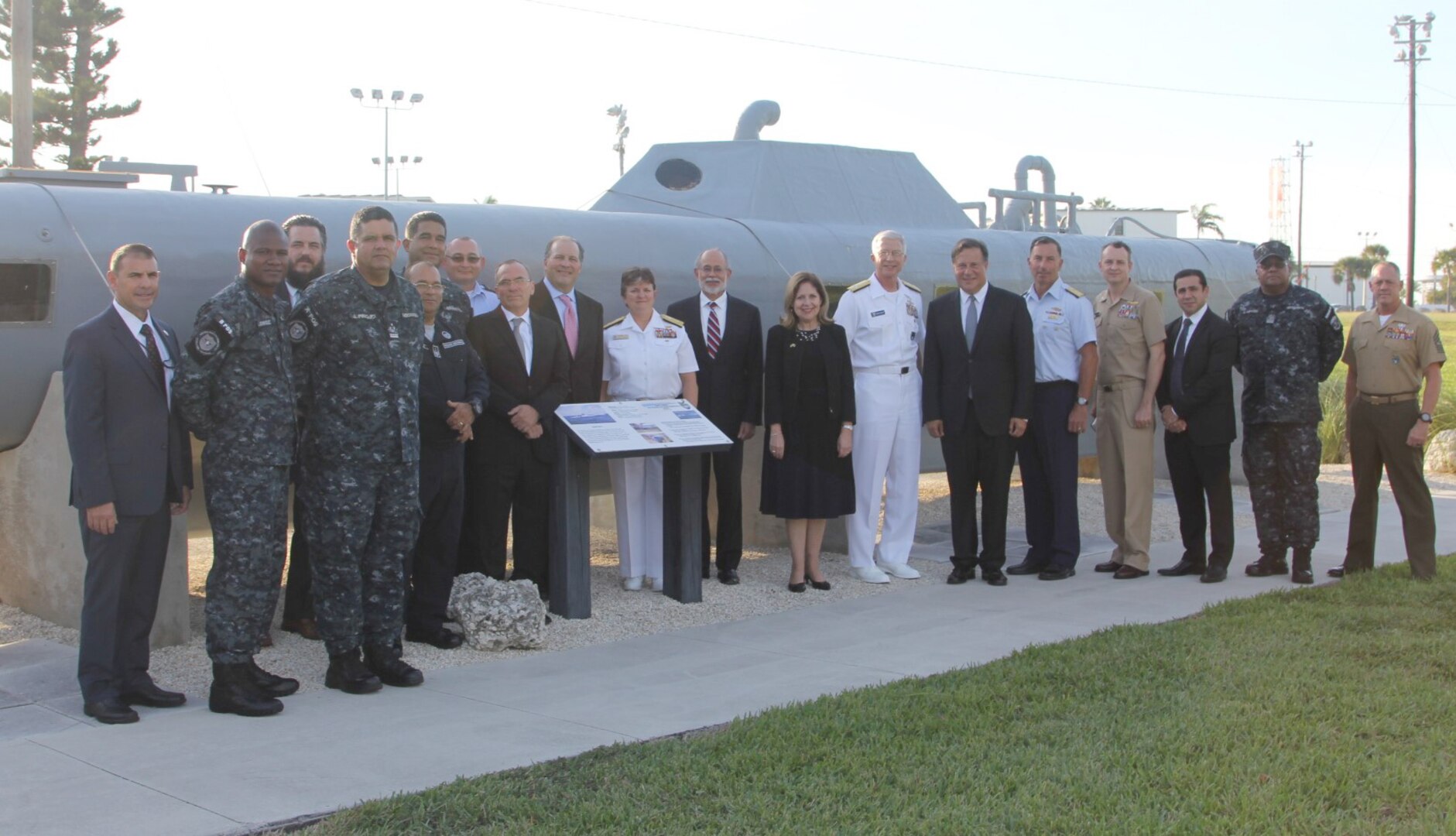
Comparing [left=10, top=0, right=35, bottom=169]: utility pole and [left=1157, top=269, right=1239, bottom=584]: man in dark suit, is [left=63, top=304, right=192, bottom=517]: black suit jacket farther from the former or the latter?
[left=10, top=0, right=35, bottom=169]: utility pole

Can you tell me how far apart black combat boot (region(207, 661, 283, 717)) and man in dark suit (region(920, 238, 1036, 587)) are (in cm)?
413

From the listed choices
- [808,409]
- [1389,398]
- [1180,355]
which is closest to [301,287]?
[808,409]

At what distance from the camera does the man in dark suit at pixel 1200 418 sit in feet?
26.1

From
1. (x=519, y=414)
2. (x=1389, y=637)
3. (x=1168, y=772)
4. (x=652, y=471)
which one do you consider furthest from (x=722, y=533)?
(x=1168, y=772)

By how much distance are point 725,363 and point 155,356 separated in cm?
337

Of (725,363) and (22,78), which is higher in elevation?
(22,78)

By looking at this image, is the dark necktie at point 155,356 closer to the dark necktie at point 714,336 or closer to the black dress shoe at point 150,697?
the black dress shoe at point 150,697

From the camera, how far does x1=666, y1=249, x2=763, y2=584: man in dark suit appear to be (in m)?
7.83

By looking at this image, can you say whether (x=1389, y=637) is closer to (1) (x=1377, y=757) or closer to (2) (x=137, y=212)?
(1) (x=1377, y=757)

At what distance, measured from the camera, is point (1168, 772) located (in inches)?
170

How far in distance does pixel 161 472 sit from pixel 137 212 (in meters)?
2.11

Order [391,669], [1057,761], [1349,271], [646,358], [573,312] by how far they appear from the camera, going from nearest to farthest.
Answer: [1057,761] → [391,669] → [573,312] → [646,358] → [1349,271]

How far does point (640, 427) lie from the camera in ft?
23.1

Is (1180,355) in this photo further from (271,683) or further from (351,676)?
(271,683)
